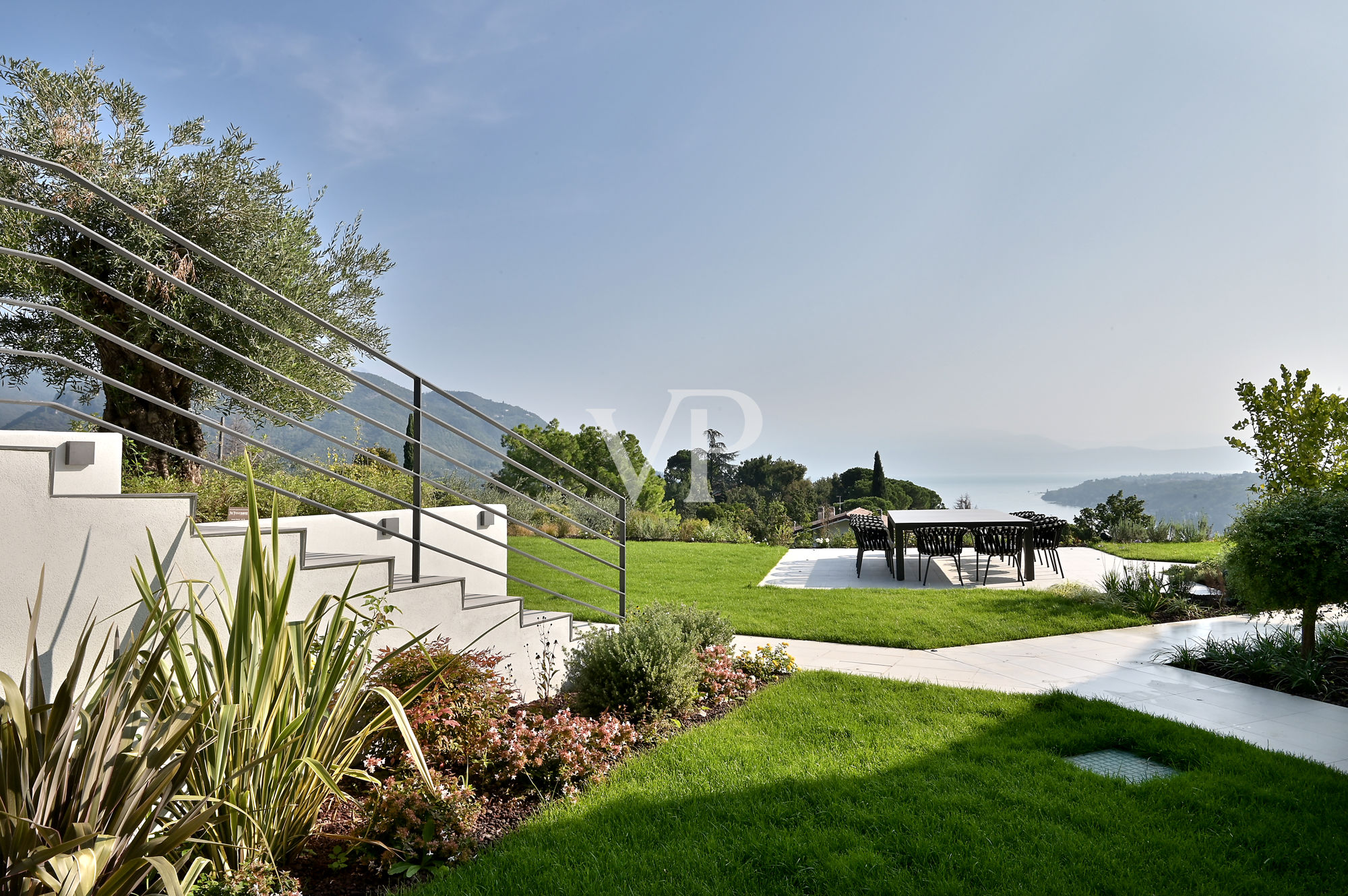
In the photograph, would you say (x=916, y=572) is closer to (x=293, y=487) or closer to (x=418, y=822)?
(x=293, y=487)

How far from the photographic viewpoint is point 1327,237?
42.9 ft

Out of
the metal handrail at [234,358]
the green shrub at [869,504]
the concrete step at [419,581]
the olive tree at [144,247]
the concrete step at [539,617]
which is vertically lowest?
the concrete step at [539,617]

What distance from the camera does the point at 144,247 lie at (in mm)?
5055

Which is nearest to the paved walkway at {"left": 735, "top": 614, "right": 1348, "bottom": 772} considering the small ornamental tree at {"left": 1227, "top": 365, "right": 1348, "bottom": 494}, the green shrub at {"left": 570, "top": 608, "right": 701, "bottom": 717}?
the green shrub at {"left": 570, "top": 608, "right": 701, "bottom": 717}

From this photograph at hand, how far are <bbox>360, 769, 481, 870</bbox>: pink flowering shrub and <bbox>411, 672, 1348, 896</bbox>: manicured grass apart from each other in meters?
0.18

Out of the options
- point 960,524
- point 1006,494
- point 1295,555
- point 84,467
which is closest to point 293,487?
point 84,467

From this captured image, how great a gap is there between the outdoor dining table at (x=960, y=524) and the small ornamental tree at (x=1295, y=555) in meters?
3.72

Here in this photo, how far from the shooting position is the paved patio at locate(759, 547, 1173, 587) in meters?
9.28

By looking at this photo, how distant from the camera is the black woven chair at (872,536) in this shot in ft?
31.5

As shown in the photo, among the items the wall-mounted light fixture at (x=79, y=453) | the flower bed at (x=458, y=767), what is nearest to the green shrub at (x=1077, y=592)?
the flower bed at (x=458, y=767)

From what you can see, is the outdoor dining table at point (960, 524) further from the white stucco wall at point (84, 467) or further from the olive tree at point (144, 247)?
the white stucco wall at point (84, 467)

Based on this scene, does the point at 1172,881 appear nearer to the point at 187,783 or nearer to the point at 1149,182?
the point at 187,783

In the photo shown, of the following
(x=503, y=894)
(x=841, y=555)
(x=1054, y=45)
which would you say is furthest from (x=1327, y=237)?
(x=503, y=894)

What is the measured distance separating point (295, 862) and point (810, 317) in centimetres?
2309
